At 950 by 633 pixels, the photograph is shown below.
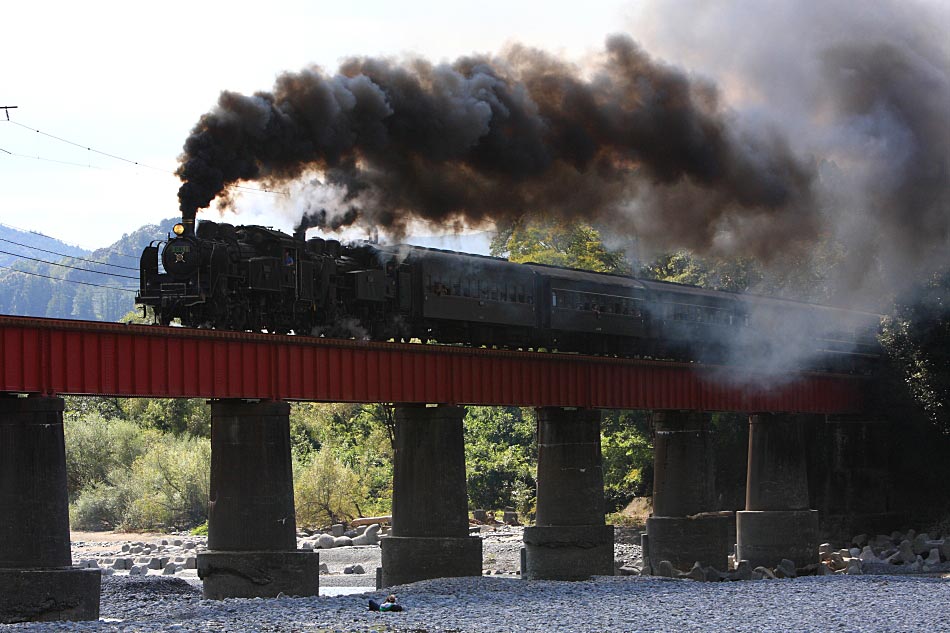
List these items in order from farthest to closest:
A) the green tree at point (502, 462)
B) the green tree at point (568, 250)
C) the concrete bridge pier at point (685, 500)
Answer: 1. the green tree at point (502, 462)
2. the green tree at point (568, 250)
3. the concrete bridge pier at point (685, 500)

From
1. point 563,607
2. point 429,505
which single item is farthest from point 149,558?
point 563,607

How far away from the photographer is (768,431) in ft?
175

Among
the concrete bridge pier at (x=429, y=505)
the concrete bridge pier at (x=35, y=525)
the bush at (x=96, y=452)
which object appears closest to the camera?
the concrete bridge pier at (x=35, y=525)

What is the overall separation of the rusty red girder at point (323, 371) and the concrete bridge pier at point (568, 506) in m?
0.90

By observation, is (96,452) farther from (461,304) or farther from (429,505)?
(429,505)

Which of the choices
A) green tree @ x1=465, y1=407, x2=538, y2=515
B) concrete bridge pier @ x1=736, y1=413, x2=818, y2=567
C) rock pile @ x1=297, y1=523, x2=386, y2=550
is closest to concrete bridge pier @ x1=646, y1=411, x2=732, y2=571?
concrete bridge pier @ x1=736, y1=413, x2=818, y2=567

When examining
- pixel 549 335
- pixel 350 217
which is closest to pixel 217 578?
pixel 350 217

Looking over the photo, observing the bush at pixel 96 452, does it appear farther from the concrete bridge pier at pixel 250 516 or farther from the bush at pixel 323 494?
the concrete bridge pier at pixel 250 516

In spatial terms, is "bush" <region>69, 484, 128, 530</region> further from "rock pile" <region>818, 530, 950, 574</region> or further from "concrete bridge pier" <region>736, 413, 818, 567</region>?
"rock pile" <region>818, 530, 950, 574</region>

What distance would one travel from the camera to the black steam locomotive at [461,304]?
34.3 metres

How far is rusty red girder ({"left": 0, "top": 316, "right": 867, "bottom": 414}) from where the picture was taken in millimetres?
28562

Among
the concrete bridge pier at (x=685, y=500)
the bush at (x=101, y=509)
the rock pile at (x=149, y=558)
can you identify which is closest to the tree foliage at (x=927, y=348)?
the concrete bridge pier at (x=685, y=500)

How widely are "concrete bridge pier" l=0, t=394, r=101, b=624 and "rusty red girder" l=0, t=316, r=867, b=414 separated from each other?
2.42 feet

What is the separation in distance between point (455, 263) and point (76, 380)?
15294mm
